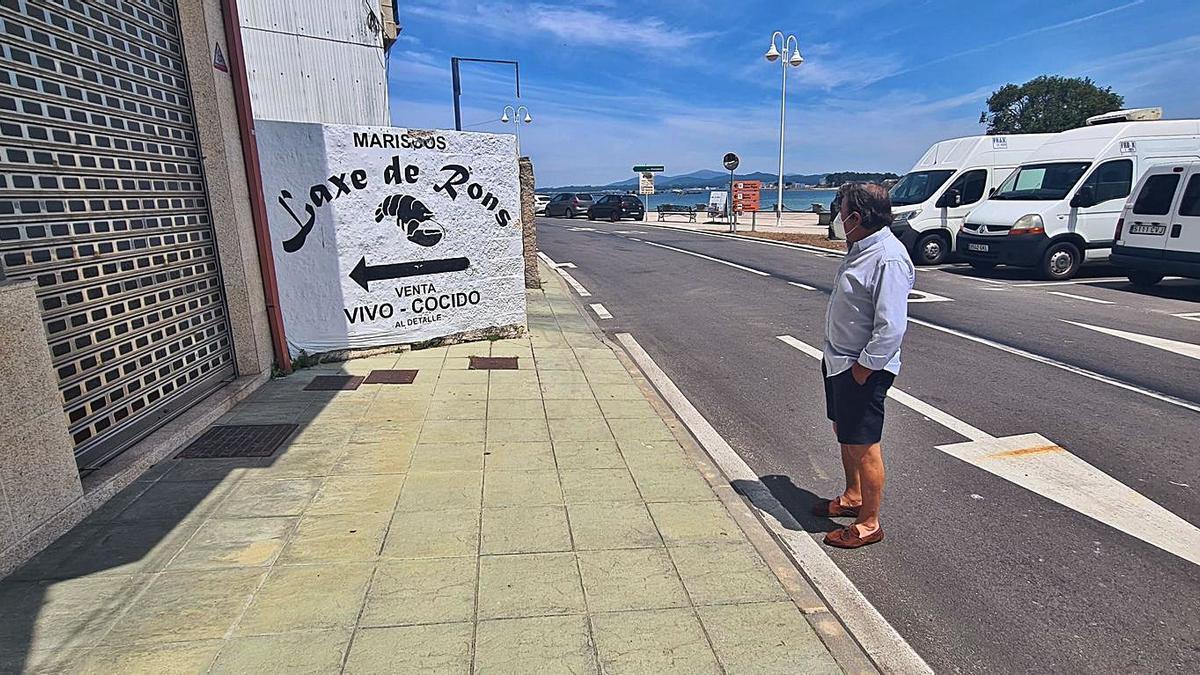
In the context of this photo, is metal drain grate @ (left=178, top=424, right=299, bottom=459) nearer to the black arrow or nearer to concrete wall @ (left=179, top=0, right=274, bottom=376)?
concrete wall @ (left=179, top=0, right=274, bottom=376)

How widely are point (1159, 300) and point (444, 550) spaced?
41.9 ft

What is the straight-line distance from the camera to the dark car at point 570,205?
37125 millimetres

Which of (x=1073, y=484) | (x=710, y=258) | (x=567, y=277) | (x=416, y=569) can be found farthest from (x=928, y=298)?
(x=416, y=569)

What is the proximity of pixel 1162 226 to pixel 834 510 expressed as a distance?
11.4 m

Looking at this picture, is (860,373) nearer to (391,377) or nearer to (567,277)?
(391,377)

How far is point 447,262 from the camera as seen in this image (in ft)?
24.2

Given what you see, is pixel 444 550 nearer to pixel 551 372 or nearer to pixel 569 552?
pixel 569 552

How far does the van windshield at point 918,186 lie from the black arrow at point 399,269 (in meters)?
12.6

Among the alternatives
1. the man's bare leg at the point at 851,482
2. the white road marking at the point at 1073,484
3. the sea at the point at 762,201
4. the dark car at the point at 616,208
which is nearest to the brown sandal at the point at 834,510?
the man's bare leg at the point at 851,482

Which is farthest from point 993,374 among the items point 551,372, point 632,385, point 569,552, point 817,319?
point 569,552

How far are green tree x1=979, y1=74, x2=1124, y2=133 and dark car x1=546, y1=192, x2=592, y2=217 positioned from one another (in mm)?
40135

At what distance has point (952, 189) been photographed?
14.9 m

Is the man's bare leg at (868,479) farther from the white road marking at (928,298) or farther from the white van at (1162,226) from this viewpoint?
the white van at (1162,226)

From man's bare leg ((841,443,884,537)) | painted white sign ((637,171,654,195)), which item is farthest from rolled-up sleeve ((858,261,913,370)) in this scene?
painted white sign ((637,171,654,195))
